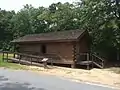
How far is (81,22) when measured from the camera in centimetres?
3219

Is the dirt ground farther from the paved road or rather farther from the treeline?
the treeline

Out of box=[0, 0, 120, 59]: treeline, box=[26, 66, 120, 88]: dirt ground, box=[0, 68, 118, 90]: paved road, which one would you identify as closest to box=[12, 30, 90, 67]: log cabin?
box=[0, 0, 120, 59]: treeline

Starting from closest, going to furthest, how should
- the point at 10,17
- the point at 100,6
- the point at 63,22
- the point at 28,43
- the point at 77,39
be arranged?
the point at 77,39 < the point at 100,6 < the point at 28,43 < the point at 63,22 < the point at 10,17

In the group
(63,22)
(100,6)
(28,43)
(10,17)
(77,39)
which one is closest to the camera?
(77,39)

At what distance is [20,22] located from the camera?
51.8 meters

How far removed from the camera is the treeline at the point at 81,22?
1125 inches

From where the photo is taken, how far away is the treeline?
28.6 metres

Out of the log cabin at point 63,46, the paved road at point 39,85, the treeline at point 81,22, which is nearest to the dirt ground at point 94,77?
the paved road at point 39,85

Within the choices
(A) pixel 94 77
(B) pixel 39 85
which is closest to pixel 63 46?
(A) pixel 94 77

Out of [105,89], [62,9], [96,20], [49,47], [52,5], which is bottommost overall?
[105,89]

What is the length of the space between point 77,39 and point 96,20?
4.66 m

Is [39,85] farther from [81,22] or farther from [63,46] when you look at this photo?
[81,22]

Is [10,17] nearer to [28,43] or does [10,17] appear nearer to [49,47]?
[28,43]

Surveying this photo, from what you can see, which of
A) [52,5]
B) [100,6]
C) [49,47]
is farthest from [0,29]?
[100,6]
